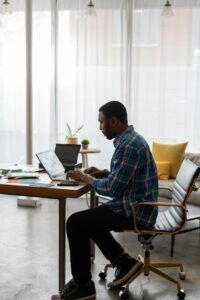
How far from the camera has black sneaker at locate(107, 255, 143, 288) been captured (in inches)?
120

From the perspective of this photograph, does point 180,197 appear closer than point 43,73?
Yes

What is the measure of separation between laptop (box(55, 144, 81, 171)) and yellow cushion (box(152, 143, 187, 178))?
189 centimetres

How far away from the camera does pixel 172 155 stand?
5.11 metres

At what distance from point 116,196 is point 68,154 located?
2.62 feet

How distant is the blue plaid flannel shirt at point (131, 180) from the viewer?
277 centimetres

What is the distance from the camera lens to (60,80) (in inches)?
231

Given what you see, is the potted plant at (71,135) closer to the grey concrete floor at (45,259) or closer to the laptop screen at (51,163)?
the grey concrete floor at (45,259)

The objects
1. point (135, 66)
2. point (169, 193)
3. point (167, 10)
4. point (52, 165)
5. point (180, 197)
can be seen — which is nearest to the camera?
point (180, 197)

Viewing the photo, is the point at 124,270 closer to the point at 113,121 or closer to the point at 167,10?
the point at 113,121

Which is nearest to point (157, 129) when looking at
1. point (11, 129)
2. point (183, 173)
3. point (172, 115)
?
point (172, 115)

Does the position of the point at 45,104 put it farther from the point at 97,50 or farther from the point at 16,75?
the point at 97,50

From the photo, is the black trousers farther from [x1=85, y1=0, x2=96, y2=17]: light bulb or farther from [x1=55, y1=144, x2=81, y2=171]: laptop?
[x1=85, y1=0, x2=96, y2=17]: light bulb

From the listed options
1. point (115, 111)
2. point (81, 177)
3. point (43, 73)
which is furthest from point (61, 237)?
point (43, 73)

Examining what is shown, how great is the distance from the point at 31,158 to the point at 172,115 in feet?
6.29
